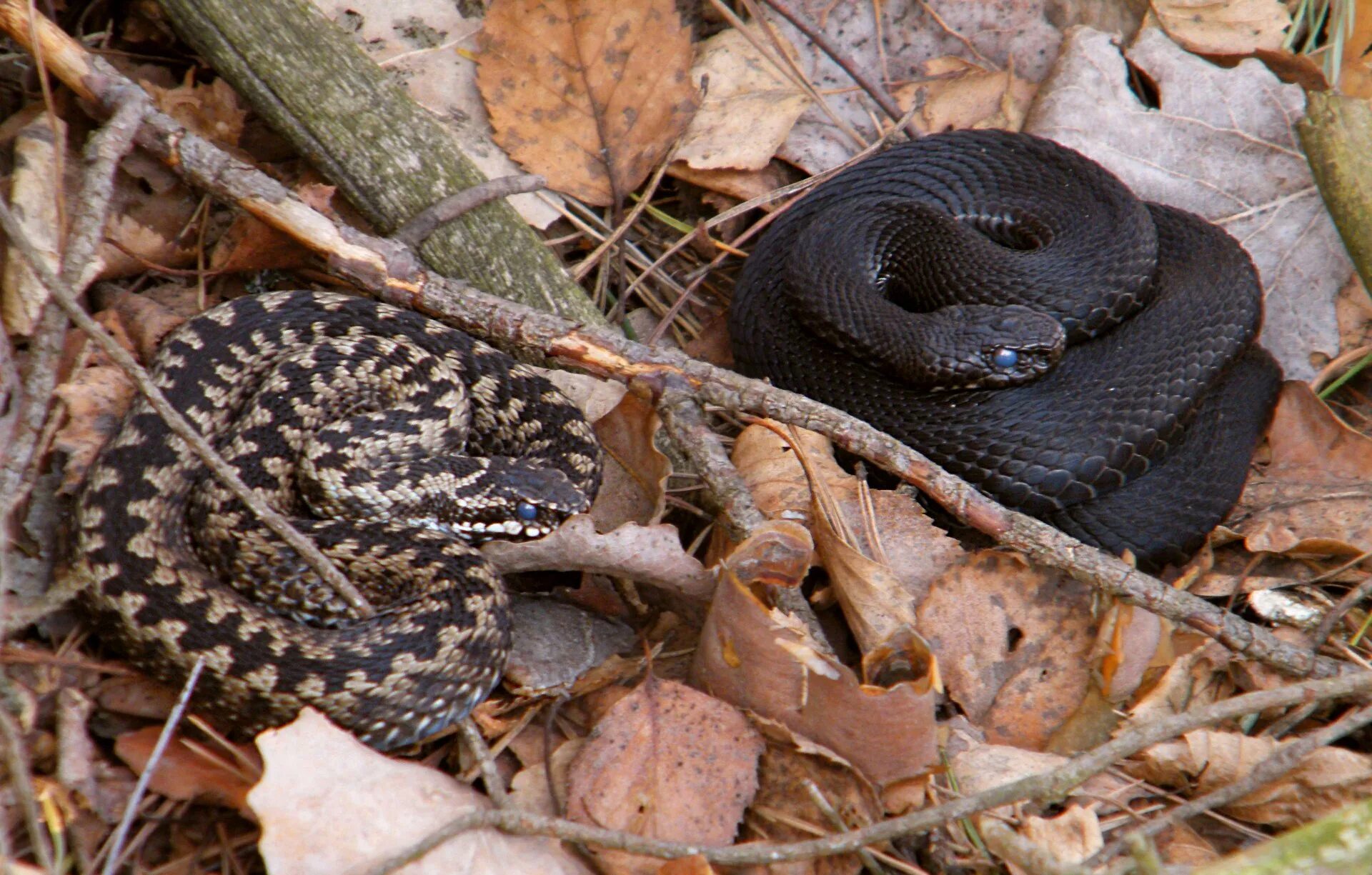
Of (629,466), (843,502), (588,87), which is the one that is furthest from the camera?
(588,87)

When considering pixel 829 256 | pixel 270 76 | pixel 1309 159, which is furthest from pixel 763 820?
pixel 1309 159

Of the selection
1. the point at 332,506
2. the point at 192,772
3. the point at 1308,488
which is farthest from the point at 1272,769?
the point at 332,506

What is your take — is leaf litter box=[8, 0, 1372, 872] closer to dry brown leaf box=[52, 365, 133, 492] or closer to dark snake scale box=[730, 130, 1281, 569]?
dry brown leaf box=[52, 365, 133, 492]

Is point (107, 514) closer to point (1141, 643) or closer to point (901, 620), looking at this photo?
point (901, 620)

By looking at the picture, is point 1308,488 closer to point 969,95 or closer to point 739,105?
point 969,95

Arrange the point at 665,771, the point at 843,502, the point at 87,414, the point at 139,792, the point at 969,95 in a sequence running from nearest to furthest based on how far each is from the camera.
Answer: the point at 139,792 < the point at 665,771 < the point at 87,414 < the point at 843,502 < the point at 969,95

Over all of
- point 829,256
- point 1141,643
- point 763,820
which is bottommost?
point 763,820

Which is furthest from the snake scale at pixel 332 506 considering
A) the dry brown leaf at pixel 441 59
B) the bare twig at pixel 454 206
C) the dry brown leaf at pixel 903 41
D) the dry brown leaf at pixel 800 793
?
the dry brown leaf at pixel 903 41
